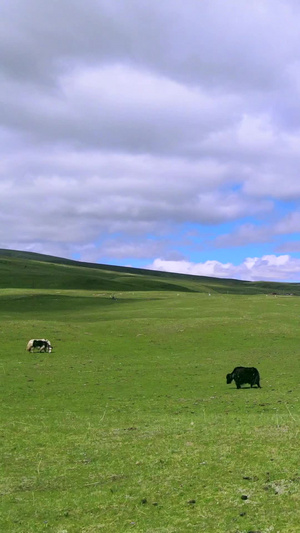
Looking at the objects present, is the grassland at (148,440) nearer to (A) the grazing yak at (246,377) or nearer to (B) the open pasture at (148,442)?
(B) the open pasture at (148,442)

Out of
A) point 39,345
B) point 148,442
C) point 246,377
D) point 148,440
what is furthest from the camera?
point 39,345

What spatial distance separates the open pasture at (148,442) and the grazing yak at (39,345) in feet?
2.30

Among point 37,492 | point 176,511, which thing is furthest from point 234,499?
point 37,492

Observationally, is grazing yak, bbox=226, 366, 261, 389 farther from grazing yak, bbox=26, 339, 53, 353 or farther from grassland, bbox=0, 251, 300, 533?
grazing yak, bbox=26, 339, 53, 353

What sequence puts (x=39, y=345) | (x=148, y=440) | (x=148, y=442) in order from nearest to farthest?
1. (x=148, y=442)
2. (x=148, y=440)
3. (x=39, y=345)

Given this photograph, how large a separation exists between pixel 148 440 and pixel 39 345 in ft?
86.7

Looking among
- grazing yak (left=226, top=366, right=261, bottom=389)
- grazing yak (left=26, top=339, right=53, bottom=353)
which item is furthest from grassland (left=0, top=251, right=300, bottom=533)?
grazing yak (left=26, top=339, right=53, bottom=353)

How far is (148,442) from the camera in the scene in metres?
13.6

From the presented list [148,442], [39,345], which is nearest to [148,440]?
[148,442]

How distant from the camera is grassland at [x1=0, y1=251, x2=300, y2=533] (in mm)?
8711

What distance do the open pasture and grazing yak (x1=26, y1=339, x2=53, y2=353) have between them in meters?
0.70

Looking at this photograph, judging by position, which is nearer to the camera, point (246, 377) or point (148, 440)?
point (148, 440)

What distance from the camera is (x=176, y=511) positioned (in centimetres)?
872

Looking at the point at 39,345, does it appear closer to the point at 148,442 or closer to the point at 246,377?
the point at 246,377
